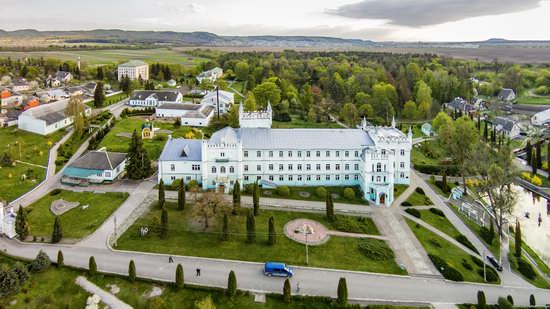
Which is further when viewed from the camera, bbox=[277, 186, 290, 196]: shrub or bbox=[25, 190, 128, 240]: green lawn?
bbox=[277, 186, 290, 196]: shrub

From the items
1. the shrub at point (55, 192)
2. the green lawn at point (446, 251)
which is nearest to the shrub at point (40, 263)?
the shrub at point (55, 192)

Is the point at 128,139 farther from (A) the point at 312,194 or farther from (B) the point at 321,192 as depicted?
(B) the point at 321,192

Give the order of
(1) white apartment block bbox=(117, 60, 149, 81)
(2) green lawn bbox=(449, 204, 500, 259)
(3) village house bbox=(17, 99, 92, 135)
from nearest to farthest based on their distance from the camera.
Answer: (2) green lawn bbox=(449, 204, 500, 259)
(3) village house bbox=(17, 99, 92, 135)
(1) white apartment block bbox=(117, 60, 149, 81)

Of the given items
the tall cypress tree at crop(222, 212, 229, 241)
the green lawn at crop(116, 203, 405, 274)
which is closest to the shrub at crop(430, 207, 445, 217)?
the green lawn at crop(116, 203, 405, 274)

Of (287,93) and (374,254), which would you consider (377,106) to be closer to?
(287,93)

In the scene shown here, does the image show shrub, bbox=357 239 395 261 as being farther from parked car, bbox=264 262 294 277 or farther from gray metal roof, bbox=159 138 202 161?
gray metal roof, bbox=159 138 202 161

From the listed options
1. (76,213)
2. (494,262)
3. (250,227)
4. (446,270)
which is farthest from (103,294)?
(494,262)
